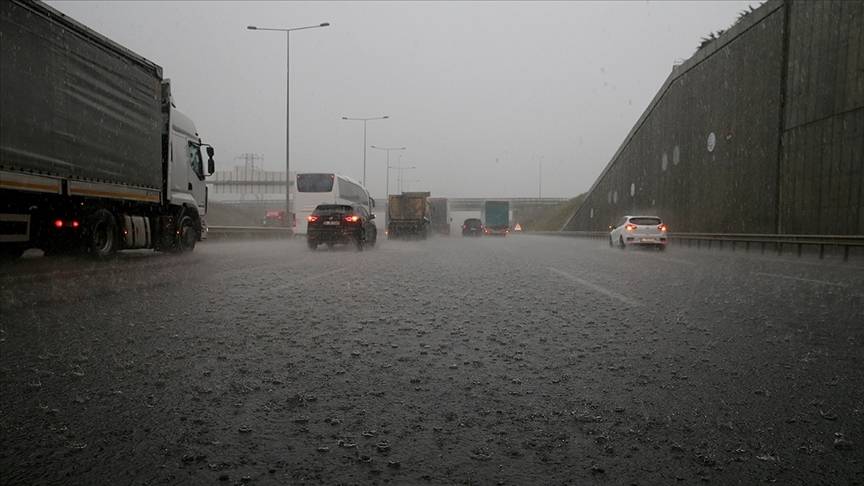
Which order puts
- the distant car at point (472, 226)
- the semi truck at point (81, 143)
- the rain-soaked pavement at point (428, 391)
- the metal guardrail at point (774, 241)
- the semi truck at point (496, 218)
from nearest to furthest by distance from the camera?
the rain-soaked pavement at point (428, 391) → the semi truck at point (81, 143) → the metal guardrail at point (774, 241) → the distant car at point (472, 226) → the semi truck at point (496, 218)

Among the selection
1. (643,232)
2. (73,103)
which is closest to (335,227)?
(73,103)

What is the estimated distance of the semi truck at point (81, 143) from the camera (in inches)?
418

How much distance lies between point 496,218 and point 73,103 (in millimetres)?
49445

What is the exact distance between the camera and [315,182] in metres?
34.9

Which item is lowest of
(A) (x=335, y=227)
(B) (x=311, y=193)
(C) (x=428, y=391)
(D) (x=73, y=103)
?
(C) (x=428, y=391)

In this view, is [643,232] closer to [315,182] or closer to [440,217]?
[315,182]

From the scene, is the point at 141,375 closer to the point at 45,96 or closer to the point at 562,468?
the point at 562,468

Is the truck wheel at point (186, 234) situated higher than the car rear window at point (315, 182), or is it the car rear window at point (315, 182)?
the car rear window at point (315, 182)

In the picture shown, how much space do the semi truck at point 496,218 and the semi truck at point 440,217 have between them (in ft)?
12.8

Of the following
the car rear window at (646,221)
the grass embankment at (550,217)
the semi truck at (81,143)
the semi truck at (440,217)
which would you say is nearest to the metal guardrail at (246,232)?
the semi truck at (81,143)

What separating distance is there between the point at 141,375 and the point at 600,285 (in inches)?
275

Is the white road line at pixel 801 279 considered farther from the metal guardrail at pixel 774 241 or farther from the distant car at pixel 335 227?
the distant car at pixel 335 227

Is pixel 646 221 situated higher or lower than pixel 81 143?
lower

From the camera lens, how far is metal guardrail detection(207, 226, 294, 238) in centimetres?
2988
